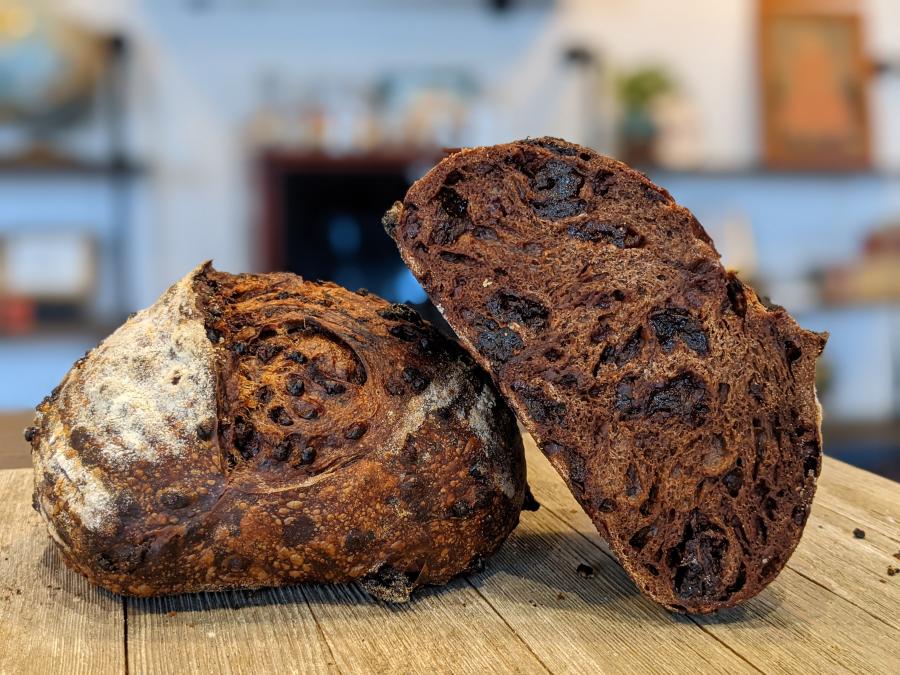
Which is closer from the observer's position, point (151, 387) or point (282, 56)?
point (151, 387)

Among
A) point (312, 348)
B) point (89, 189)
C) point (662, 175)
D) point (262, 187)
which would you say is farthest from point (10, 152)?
point (312, 348)

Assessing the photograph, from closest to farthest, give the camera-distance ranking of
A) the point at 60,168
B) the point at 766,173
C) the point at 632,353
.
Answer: the point at 632,353
the point at 60,168
the point at 766,173

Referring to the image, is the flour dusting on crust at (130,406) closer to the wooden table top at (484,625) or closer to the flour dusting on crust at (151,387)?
the flour dusting on crust at (151,387)

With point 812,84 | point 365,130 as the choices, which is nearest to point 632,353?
point 365,130

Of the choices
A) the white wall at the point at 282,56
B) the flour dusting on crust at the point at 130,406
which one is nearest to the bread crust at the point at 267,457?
the flour dusting on crust at the point at 130,406

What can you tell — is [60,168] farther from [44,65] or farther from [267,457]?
[267,457]

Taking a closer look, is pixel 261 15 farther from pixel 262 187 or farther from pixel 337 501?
pixel 337 501

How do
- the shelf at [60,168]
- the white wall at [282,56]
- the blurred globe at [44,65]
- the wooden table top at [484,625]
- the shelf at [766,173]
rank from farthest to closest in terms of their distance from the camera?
the shelf at [766,173] → the white wall at [282,56] → the blurred globe at [44,65] → the shelf at [60,168] → the wooden table top at [484,625]
